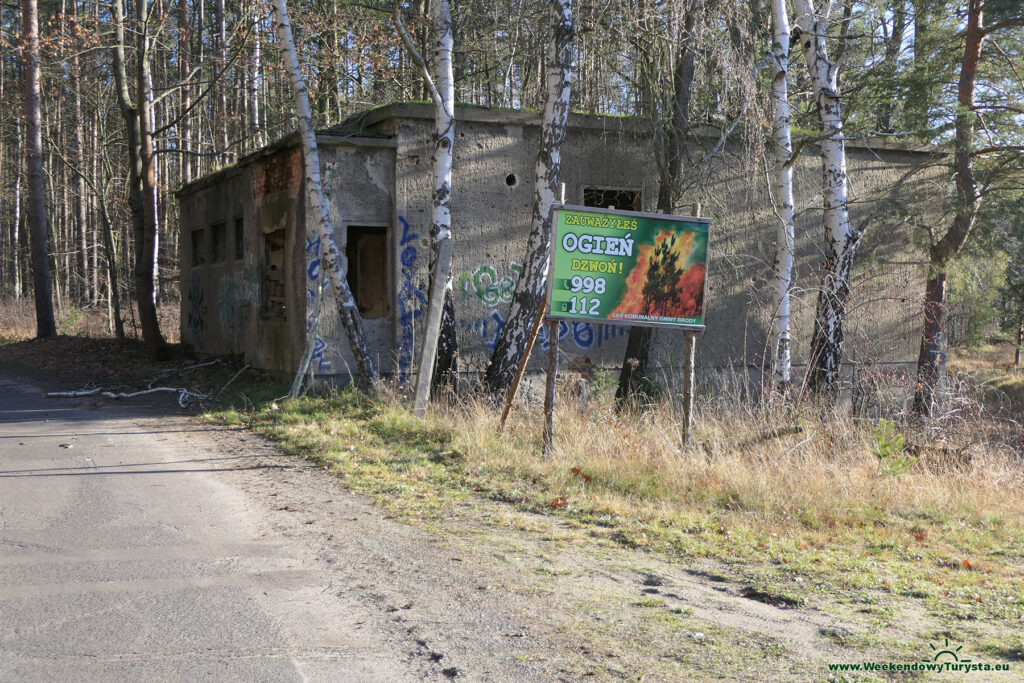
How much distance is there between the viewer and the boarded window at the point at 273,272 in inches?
583

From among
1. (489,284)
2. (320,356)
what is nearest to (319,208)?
(320,356)

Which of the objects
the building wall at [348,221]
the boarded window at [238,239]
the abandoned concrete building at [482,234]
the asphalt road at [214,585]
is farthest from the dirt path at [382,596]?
the boarded window at [238,239]

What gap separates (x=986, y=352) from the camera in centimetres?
3259

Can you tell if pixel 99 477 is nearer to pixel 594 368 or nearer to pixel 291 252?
pixel 291 252

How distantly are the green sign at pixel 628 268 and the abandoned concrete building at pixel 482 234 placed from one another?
304cm

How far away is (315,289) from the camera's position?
13023 millimetres

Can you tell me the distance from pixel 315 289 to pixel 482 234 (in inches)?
110

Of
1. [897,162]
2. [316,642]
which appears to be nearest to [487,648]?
[316,642]

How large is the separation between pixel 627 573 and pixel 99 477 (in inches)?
203

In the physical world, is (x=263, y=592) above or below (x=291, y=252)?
below

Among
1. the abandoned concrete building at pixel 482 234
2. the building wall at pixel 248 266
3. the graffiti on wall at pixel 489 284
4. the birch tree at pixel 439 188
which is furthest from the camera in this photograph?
the building wall at pixel 248 266

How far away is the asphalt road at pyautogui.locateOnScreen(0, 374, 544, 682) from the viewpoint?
3.86 m

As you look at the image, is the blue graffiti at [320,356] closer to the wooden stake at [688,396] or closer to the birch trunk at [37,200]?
the wooden stake at [688,396]

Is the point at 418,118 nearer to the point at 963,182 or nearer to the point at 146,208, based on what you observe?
the point at 146,208
